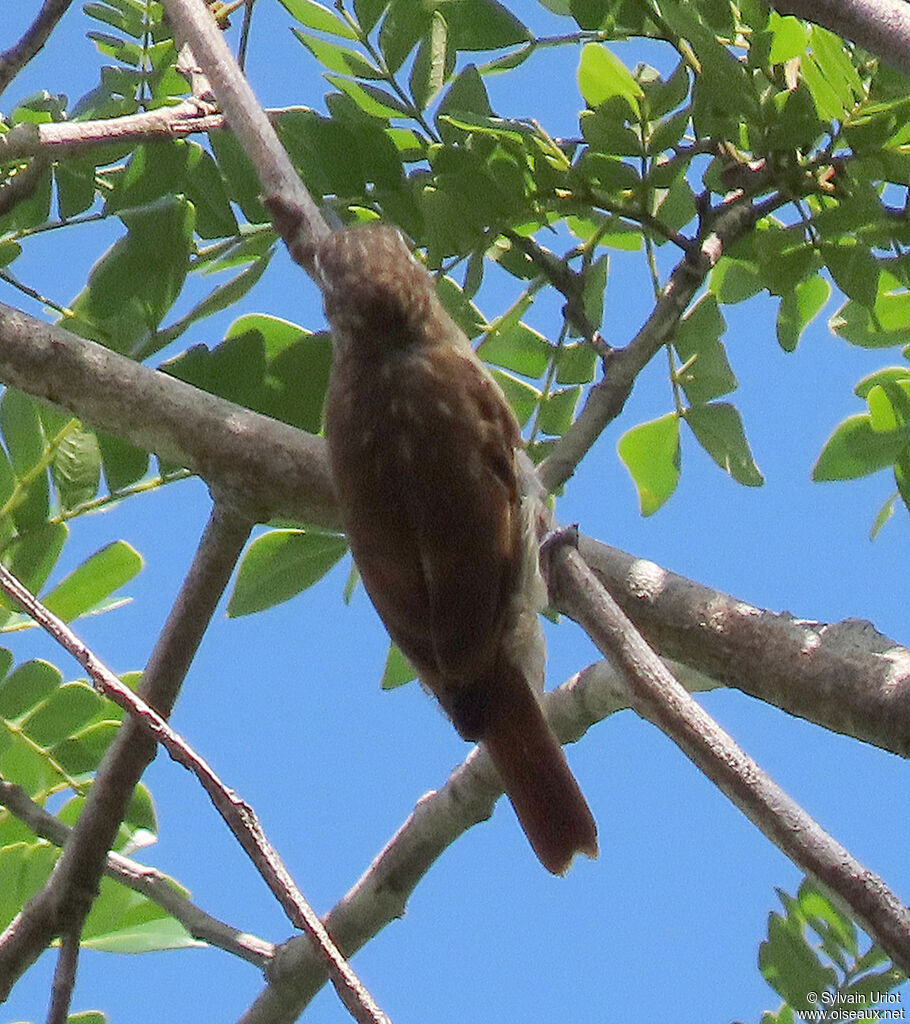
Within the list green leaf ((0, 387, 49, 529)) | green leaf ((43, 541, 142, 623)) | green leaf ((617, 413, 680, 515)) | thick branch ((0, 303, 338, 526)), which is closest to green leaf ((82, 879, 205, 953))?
green leaf ((43, 541, 142, 623))

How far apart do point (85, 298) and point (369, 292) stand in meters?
0.41

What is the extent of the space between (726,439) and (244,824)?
3.62 feet

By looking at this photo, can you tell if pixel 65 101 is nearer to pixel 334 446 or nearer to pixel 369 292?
pixel 369 292

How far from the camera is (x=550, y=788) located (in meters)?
1.80

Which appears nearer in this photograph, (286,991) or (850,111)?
(850,111)

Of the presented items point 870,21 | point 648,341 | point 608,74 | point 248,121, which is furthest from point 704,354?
point 870,21

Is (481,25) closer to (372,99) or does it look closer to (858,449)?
(372,99)

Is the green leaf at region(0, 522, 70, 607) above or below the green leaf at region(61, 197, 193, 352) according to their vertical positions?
below

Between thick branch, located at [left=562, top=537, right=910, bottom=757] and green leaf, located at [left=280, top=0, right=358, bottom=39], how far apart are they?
819 mm

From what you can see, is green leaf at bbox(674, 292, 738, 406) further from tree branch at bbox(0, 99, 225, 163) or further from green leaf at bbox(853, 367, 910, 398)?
tree branch at bbox(0, 99, 225, 163)

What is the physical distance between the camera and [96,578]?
2119 millimetres

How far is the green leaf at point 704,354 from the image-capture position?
215 centimetres

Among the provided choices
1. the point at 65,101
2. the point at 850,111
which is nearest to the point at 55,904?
the point at 65,101

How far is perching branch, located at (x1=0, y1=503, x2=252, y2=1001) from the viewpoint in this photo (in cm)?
182
